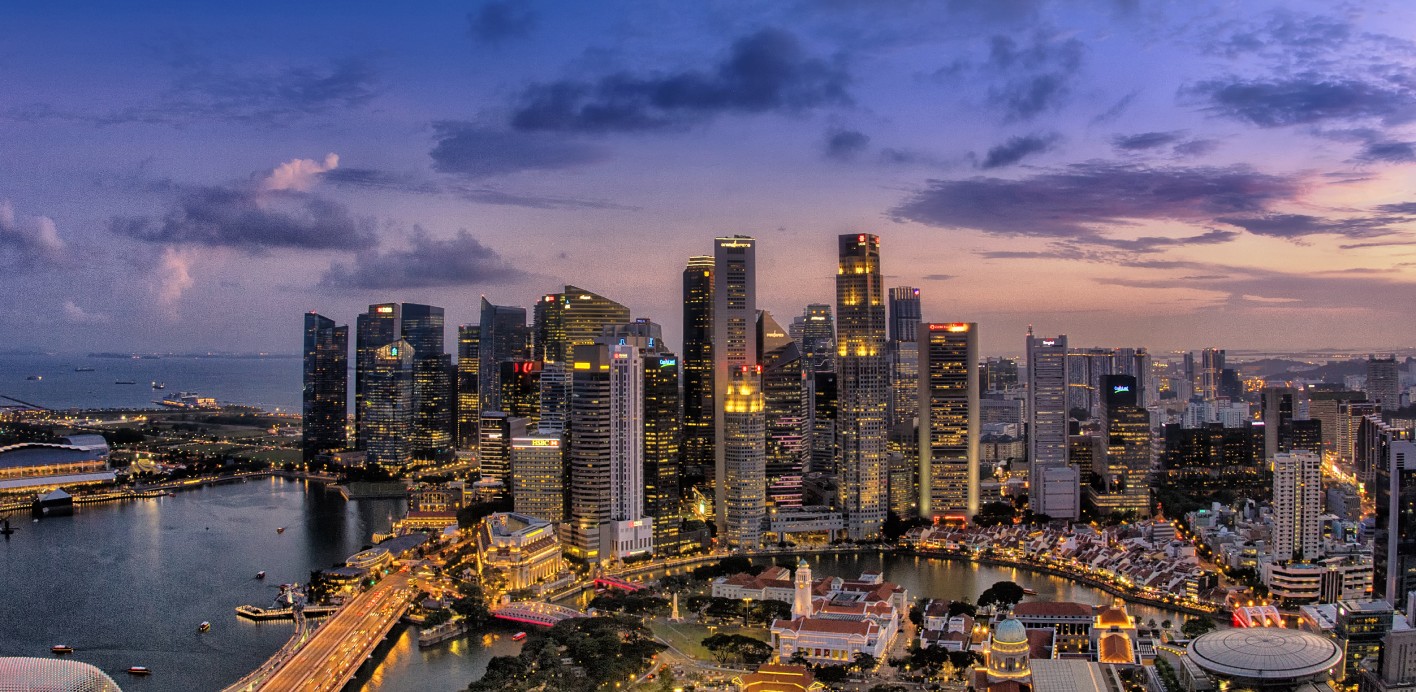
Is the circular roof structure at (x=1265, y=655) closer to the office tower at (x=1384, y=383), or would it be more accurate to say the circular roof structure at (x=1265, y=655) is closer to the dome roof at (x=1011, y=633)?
the dome roof at (x=1011, y=633)

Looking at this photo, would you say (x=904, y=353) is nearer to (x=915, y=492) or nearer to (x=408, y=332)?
(x=915, y=492)

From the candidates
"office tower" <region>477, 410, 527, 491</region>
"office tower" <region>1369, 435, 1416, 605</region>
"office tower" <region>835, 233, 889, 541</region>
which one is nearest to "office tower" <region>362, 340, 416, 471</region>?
"office tower" <region>477, 410, 527, 491</region>

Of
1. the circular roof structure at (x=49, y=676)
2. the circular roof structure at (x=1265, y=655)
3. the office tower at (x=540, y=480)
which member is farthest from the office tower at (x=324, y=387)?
the circular roof structure at (x=1265, y=655)

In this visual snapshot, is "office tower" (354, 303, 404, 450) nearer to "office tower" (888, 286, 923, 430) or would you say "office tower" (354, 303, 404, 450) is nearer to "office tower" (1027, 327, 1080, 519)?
"office tower" (888, 286, 923, 430)

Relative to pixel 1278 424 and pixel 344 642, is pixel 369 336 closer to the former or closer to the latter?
pixel 344 642

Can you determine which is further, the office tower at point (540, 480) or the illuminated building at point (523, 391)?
the illuminated building at point (523, 391)
